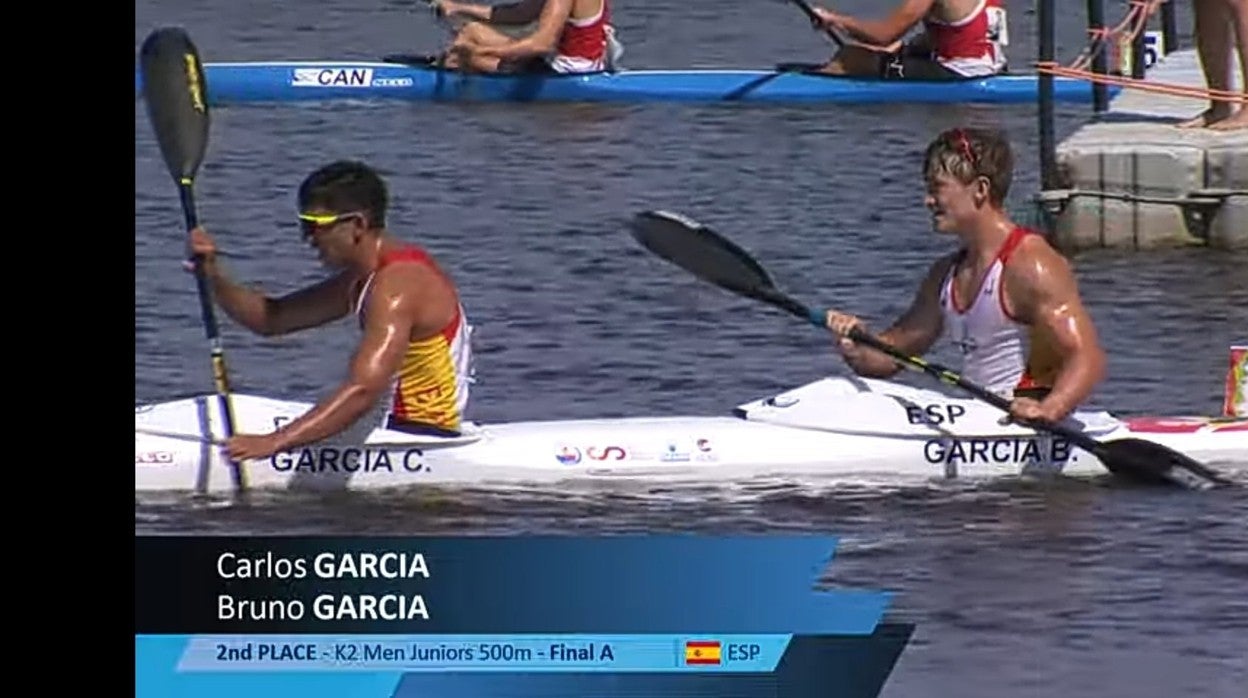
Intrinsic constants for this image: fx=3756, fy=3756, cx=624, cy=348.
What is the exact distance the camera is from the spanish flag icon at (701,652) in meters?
7.83

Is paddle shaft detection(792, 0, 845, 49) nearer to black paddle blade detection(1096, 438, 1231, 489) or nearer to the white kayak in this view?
the white kayak

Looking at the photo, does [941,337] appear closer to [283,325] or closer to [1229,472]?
[1229,472]

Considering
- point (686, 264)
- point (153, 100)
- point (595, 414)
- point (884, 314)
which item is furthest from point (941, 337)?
point (884, 314)

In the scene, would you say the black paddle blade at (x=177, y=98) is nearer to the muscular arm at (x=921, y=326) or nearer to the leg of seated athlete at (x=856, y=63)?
the muscular arm at (x=921, y=326)

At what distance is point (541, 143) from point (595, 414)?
634 centimetres

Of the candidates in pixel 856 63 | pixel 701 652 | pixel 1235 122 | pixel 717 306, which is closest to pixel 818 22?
pixel 856 63

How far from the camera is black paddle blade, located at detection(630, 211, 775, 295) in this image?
11.4 m

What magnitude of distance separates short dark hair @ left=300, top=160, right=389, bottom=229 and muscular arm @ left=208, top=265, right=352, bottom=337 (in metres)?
0.30

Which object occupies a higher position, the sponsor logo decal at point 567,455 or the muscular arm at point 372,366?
the muscular arm at point 372,366

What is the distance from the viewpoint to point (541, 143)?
18.7 m

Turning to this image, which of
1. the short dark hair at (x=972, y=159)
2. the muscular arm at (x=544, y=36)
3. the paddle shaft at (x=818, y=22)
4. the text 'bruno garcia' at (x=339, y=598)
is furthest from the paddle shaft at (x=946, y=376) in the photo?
the muscular arm at (x=544, y=36)

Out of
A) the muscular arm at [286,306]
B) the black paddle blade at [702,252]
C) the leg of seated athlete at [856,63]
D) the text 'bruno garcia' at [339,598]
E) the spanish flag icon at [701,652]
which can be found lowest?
the leg of seated athlete at [856,63]

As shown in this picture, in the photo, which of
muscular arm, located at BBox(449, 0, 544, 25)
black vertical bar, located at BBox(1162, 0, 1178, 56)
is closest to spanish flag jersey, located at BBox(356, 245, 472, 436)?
black vertical bar, located at BBox(1162, 0, 1178, 56)

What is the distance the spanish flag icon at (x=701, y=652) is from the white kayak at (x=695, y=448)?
2982 millimetres
